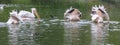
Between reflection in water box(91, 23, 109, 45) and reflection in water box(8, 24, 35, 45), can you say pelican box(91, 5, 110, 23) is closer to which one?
reflection in water box(91, 23, 109, 45)

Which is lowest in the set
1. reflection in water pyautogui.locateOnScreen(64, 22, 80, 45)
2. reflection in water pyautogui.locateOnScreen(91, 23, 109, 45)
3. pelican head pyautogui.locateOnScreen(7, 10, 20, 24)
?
reflection in water pyautogui.locateOnScreen(91, 23, 109, 45)

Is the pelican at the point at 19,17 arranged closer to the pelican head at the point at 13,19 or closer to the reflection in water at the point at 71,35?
the pelican head at the point at 13,19

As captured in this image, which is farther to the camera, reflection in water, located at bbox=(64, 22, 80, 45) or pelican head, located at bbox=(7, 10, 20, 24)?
pelican head, located at bbox=(7, 10, 20, 24)

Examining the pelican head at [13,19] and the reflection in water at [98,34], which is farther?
the pelican head at [13,19]

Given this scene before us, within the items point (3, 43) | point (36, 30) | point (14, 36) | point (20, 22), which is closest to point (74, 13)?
point (20, 22)

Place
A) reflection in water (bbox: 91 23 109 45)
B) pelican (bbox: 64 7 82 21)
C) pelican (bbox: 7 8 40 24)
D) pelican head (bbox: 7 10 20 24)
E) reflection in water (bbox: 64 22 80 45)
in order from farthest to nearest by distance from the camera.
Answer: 1. pelican (bbox: 64 7 82 21)
2. pelican (bbox: 7 8 40 24)
3. pelican head (bbox: 7 10 20 24)
4. reflection in water (bbox: 91 23 109 45)
5. reflection in water (bbox: 64 22 80 45)

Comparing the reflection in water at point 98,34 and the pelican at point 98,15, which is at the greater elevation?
the pelican at point 98,15

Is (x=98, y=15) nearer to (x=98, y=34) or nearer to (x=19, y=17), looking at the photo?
(x=19, y=17)

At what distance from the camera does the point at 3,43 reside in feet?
86.6

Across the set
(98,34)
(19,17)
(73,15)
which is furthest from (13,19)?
(98,34)

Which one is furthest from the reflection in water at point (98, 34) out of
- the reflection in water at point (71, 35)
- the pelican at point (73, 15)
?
the pelican at point (73, 15)

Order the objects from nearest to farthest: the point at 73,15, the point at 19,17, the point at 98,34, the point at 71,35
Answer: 1. the point at 71,35
2. the point at 98,34
3. the point at 19,17
4. the point at 73,15

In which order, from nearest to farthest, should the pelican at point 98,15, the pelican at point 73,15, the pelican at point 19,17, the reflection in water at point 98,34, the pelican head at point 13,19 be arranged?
the reflection in water at point 98,34
the pelican head at point 13,19
the pelican at point 19,17
the pelican at point 98,15
the pelican at point 73,15

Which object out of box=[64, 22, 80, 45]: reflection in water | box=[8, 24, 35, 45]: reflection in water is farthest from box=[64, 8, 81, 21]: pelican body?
box=[8, 24, 35, 45]: reflection in water
